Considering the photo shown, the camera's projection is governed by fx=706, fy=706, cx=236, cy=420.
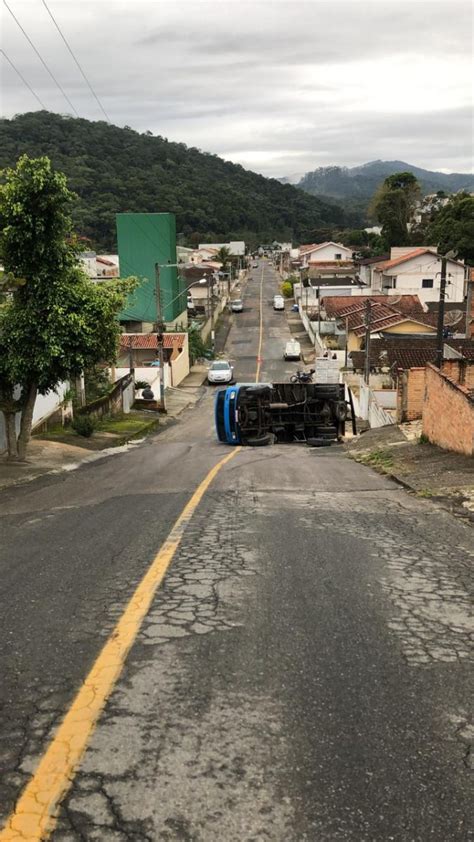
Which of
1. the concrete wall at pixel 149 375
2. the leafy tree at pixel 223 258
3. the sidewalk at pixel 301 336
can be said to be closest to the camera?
the concrete wall at pixel 149 375

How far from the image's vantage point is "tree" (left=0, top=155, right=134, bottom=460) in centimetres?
1605

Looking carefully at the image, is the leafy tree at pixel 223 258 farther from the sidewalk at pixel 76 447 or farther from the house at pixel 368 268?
the sidewalk at pixel 76 447

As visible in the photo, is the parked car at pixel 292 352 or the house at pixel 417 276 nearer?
the parked car at pixel 292 352

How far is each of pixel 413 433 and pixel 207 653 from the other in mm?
20709

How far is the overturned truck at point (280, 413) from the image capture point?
24.6 m

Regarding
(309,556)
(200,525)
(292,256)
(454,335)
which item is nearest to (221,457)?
(200,525)

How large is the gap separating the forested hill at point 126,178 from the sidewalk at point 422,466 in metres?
74.2

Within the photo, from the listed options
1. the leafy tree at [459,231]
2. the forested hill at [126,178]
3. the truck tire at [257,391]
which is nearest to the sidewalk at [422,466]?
the truck tire at [257,391]

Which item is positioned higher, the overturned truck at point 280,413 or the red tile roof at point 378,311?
the red tile roof at point 378,311

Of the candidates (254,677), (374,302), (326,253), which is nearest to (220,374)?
(374,302)

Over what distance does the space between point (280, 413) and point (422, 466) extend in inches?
390

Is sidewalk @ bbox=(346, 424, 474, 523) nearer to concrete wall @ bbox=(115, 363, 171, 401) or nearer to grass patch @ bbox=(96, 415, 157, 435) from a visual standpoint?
grass patch @ bbox=(96, 415, 157, 435)

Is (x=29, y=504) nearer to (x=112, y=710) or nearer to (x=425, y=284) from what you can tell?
(x=112, y=710)

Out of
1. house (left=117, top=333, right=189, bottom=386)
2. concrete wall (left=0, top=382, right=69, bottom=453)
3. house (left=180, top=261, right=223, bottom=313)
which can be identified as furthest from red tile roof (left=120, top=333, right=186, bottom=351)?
house (left=180, top=261, right=223, bottom=313)
